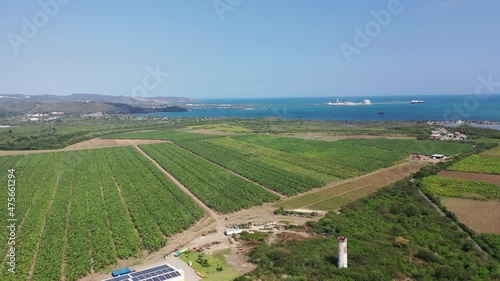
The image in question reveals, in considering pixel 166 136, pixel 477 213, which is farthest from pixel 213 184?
pixel 166 136

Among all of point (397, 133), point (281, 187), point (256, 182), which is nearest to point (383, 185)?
point (281, 187)

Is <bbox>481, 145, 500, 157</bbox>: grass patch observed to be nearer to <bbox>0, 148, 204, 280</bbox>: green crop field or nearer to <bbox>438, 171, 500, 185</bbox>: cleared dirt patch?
<bbox>438, 171, 500, 185</bbox>: cleared dirt patch

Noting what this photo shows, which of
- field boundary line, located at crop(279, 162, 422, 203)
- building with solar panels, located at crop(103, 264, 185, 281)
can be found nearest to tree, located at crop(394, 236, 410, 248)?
field boundary line, located at crop(279, 162, 422, 203)

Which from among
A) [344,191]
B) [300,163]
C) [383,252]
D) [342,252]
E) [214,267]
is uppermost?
[342,252]

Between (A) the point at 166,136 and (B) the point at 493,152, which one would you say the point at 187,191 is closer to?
(B) the point at 493,152

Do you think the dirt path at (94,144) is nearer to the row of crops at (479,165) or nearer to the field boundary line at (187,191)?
the field boundary line at (187,191)

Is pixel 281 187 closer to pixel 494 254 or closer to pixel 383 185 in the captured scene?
pixel 383 185
